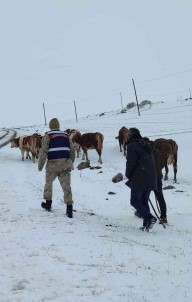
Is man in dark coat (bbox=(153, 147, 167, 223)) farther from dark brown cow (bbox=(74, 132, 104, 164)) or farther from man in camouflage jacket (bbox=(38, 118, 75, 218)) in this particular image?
dark brown cow (bbox=(74, 132, 104, 164))

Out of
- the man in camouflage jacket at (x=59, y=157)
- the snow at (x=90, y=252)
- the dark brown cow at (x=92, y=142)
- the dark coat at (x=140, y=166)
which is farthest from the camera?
the dark brown cow at (x=92, y=142)

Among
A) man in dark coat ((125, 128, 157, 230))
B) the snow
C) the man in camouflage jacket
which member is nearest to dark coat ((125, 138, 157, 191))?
man in dark coat ((125, 128, 157, 230))

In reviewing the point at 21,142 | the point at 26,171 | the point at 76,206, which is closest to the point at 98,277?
the point at 76,206

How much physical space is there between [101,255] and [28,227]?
2.08 meters

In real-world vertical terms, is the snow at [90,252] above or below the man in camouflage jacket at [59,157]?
below

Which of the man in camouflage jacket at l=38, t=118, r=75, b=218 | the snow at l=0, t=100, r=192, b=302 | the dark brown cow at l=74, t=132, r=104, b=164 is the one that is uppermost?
the man in camouflage jacket at l=38, t=118, r=75, b=218

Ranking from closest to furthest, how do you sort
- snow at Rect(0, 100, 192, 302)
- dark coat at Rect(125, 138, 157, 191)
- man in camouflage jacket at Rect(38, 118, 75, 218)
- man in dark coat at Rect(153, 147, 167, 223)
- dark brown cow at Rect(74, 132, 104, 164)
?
snow at Rect(0, 100, 192, 302), dark coat at Rect(125, 138, 157, 191), man in camouflage jacket at Rect(38, 118, 75, 218), man in dark coat at Rect(153, 147, 167, 223), dark brown cow at Rect(74, 132, 104, 164)

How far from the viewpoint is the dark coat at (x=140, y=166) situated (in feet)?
29.5

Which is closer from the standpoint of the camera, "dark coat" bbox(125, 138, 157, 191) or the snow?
the snow

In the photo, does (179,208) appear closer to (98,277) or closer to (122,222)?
(122,222)

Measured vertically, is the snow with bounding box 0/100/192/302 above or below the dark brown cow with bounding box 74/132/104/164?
below

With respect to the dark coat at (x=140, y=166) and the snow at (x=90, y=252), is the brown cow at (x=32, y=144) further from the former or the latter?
the dark coat at (x=140, y=166)

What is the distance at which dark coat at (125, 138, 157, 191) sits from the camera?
898 cm

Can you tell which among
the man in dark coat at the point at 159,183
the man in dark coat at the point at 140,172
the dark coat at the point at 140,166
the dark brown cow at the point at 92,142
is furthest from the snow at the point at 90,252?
the dark brown cow at the point at 92,142
